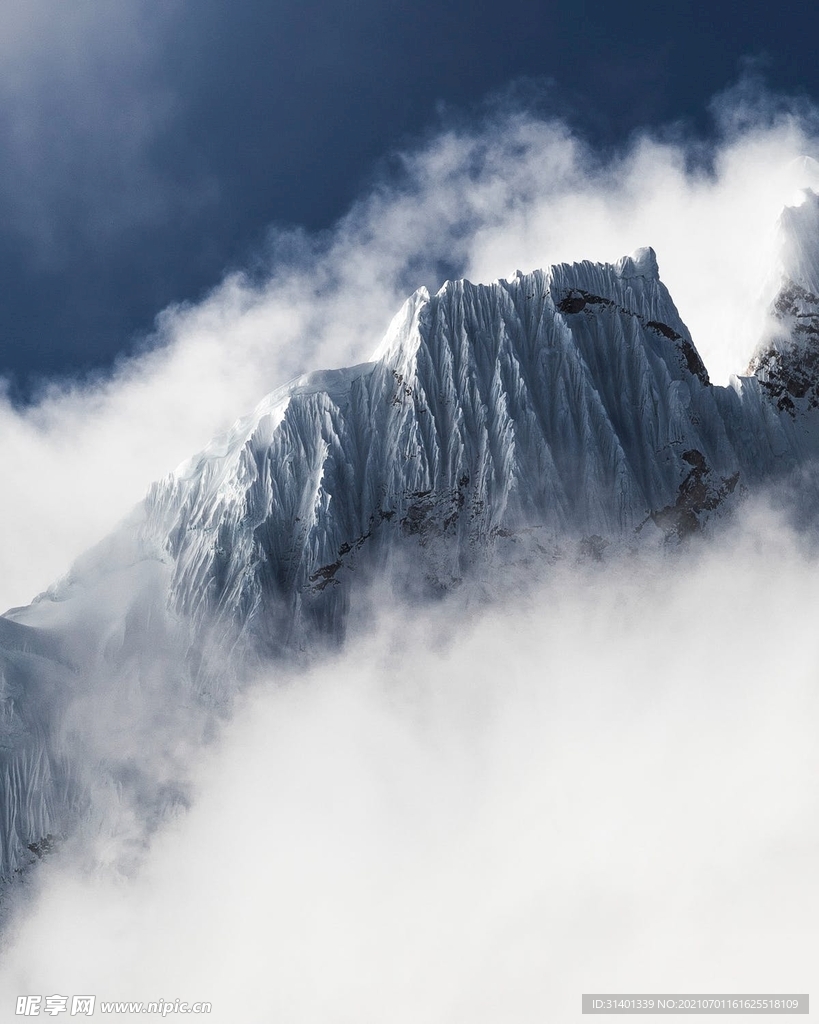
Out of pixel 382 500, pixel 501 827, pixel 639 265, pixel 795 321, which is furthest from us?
pixel 795 321

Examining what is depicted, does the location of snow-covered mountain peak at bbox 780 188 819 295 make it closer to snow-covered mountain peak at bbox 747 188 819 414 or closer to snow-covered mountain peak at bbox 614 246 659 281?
snow-covered mountain peak at bbox 747 188 819 414

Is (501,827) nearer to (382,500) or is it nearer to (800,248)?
(382,500)

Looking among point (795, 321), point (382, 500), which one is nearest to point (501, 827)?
point (382, 500)

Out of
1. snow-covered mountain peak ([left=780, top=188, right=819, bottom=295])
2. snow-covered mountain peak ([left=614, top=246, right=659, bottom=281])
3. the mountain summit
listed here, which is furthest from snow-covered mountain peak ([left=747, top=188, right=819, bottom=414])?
snow-covered mountain peak ([left=614, top=246, right=659, bottom=281])

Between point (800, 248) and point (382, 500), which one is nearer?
point (382, 500)

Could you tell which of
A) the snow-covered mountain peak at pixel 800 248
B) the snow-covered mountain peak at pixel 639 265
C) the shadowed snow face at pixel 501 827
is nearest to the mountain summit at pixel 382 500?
the snow-covered mountain peak at pixel 639 265

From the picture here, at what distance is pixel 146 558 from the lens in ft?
227

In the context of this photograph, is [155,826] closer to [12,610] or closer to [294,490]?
[12,610]

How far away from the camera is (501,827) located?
67000 mm

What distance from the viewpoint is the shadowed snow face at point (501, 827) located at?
198 ft

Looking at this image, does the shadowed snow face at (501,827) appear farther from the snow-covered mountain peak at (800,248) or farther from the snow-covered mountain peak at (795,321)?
the snow-covered mountain peak at (800,248)

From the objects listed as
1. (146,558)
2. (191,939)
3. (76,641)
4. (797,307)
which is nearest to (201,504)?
(146,558)

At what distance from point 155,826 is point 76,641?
13.8 meters

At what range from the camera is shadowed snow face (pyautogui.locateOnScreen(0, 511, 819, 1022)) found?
60312 millimetres
